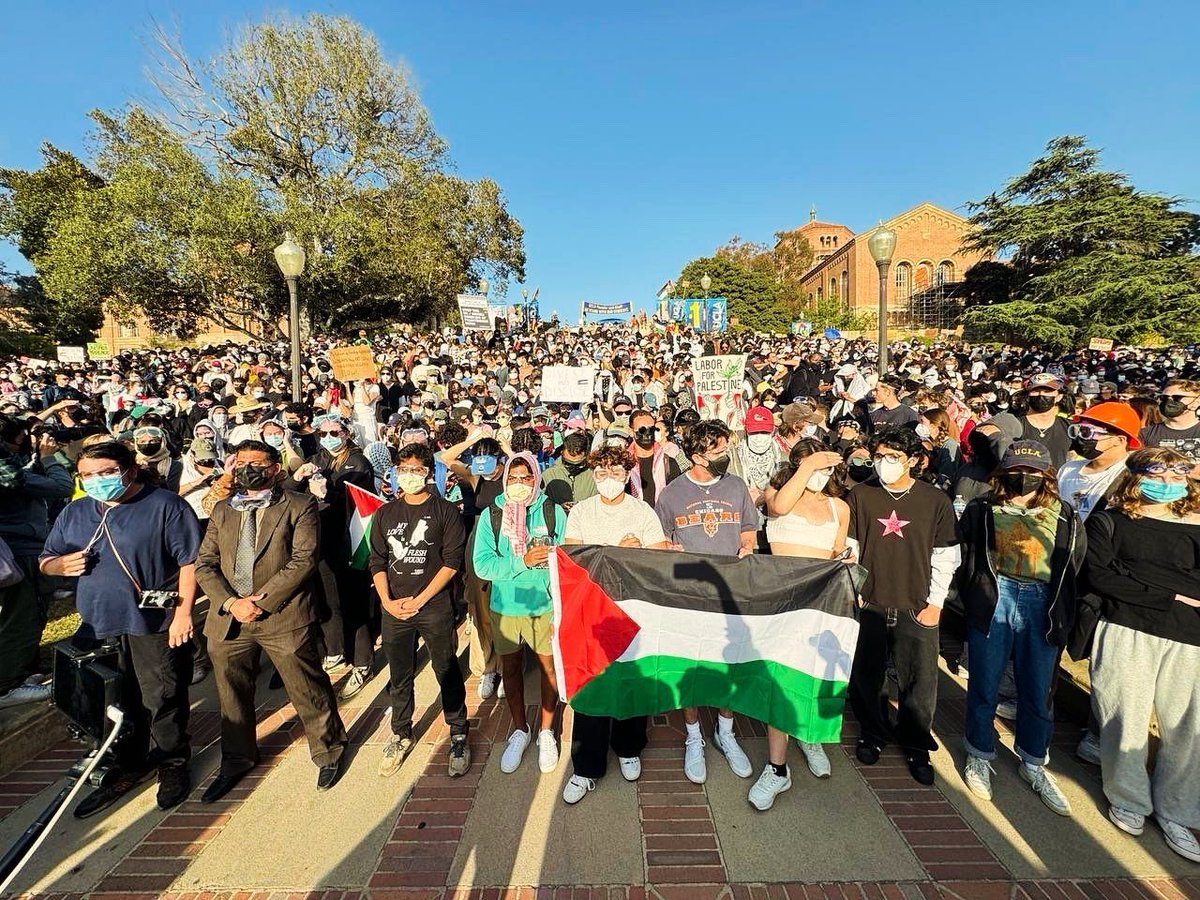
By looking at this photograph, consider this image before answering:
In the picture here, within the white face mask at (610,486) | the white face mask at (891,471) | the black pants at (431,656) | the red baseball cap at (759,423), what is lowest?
the black pants at (431,656)

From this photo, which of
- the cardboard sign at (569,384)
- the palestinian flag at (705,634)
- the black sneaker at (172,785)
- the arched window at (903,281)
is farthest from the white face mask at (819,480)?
the arched window at (903,281)

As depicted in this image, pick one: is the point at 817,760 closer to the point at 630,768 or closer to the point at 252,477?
the point at 630,768

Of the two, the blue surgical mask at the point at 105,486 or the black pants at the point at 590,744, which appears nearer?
the blue surgical mask at the point at 105,486

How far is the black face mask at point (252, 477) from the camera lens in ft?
12.0

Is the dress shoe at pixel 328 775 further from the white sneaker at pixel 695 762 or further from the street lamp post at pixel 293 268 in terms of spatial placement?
the street lamp post at pixel 293 268

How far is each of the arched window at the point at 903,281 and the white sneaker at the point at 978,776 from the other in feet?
204

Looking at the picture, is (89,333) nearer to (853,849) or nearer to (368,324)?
(368,324)

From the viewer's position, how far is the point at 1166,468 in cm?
315

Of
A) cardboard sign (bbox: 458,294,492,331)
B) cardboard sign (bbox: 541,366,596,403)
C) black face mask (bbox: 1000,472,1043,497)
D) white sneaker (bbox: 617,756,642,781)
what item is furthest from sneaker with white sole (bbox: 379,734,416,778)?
cardboard sign (bbox: 458,294,492,331)

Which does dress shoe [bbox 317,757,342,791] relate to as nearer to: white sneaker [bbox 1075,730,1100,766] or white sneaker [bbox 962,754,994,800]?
white sneaker [bbox 962,754,994,800]

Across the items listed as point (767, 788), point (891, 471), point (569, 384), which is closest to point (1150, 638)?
point (891, 471)

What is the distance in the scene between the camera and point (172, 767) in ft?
12.1

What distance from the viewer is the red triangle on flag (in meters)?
3.47

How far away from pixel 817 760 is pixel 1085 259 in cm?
3932
